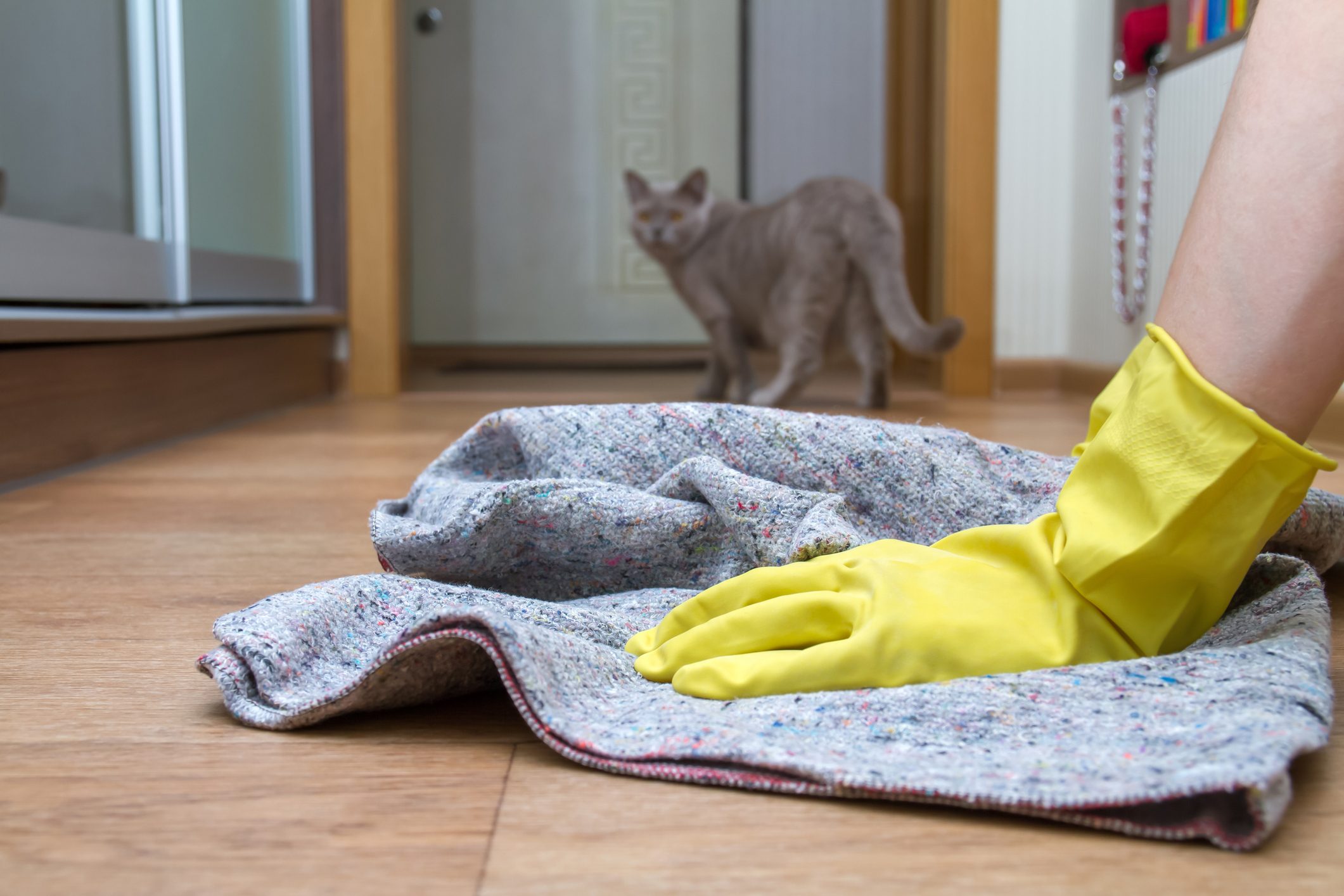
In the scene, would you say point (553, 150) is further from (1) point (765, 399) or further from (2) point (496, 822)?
(2) point (496, 822)

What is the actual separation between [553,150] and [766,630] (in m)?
3.61

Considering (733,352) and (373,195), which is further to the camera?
(373,195)

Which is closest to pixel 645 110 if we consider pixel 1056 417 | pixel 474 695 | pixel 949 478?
pixel 1056 417

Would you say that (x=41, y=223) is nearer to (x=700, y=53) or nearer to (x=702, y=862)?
(x=702, y=862)

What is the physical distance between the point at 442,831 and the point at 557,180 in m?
3.73

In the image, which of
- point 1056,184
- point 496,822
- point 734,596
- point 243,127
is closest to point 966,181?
point 1056,184

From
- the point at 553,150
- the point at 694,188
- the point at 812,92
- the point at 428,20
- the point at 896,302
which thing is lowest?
the point at 896,302

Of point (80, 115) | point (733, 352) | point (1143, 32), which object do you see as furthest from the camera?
point (733, 352)

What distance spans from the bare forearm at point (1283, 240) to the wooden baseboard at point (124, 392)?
45.1 inches

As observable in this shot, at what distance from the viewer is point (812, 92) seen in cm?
389

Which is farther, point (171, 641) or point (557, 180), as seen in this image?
point (557, 180)

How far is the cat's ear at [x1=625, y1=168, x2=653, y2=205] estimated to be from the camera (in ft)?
8.09

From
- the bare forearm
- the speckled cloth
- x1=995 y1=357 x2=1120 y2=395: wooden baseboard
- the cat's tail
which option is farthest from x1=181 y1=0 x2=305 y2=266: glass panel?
the bare forearm

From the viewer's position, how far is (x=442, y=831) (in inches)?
15.3
